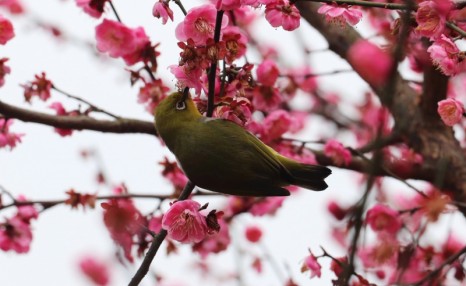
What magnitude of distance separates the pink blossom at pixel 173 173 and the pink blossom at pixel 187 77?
1078 millimetres

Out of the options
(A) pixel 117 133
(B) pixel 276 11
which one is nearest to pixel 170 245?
(A) pixel 117 133

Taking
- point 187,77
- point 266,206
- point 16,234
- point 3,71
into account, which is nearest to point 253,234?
point 266,206

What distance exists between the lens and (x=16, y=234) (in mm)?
4059

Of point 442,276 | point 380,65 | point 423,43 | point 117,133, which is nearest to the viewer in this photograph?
point 380,65

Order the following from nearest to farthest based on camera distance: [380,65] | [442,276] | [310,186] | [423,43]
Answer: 1. [380,65]
2. [310,186]
3. [442,276]
4. [423,43]

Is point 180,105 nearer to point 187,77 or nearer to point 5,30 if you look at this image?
point 187,77

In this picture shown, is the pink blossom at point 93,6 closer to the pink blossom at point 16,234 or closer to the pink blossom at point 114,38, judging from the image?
the pink blossom at point 114,38

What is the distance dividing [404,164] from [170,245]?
1.55m

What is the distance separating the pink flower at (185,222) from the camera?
2.65 m

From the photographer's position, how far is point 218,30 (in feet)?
8.05

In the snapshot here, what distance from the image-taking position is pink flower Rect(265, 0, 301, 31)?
271 centimetres

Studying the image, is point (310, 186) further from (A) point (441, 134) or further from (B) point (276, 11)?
(A) point (441, 134)

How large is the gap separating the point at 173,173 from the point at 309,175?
4.62 ft

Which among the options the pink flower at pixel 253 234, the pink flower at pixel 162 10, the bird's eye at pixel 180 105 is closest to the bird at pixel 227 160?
the bird's eye at pixel 180 105
